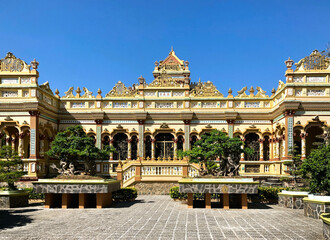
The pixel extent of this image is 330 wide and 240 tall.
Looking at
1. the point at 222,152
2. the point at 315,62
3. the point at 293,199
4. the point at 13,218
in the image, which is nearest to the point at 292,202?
the point at 293,199

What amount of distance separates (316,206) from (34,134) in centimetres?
1744

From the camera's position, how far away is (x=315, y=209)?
11812mm

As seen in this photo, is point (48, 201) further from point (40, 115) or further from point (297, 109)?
point (297, 109)

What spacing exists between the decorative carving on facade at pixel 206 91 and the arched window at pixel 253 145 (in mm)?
4006

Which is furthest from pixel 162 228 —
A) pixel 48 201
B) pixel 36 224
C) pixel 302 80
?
pixel 302 80

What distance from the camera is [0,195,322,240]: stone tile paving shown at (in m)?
9.15

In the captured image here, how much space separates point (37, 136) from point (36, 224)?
12211mm

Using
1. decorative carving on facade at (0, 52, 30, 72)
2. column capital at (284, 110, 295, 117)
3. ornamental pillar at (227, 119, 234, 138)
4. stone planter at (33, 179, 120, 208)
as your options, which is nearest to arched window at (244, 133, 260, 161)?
ornamental pillar at (227, 119, 234, 138)

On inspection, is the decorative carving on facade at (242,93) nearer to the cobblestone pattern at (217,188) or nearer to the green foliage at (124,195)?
the cobblestone pattern at (217,188)

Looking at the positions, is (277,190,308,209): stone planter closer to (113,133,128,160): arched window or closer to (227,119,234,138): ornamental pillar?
(227,119,234,138): ornamental pillar

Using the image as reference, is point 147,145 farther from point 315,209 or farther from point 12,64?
point 315,209

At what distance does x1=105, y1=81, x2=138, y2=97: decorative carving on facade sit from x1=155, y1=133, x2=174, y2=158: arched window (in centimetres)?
397

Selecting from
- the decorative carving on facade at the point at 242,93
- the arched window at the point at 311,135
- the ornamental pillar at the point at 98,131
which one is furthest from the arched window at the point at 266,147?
the ornamental pillar at the point at 98,131

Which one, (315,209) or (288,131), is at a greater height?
(288,131)
